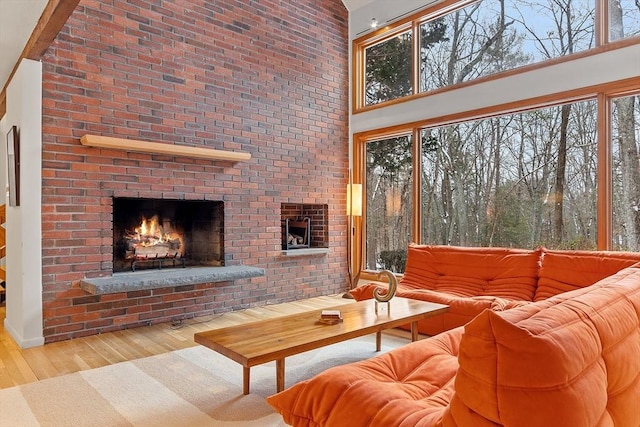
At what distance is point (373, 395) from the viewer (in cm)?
137

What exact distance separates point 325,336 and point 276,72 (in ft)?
12.1

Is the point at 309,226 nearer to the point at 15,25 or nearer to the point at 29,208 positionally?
the point at 29,208

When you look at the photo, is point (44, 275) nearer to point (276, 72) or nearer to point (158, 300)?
point (158, 300)

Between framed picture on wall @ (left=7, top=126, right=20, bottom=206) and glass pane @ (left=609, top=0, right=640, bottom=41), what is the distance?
5147 mm

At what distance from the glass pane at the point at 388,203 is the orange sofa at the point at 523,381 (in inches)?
151

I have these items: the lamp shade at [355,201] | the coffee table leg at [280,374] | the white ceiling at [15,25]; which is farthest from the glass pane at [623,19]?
the white ceiling at [15,25]

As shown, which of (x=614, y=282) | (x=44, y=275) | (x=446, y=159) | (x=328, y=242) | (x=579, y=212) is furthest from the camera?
(x=328, y=242)

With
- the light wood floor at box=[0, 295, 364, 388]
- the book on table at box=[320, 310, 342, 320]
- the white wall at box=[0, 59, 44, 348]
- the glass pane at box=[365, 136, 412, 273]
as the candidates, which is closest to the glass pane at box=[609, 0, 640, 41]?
the glass pane at box=[365, 136, 412, 273]

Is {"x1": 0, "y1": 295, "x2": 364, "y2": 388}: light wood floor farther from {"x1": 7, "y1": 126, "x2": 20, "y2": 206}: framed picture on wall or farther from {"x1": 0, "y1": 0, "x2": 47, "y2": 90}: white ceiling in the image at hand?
{"x1": 0, "y1": 0, "x2": 47, "y2": 90}: white ceiling

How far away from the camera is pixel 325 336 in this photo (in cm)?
235

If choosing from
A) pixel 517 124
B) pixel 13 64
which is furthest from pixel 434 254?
pixel 13 64

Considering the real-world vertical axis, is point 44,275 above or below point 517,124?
below

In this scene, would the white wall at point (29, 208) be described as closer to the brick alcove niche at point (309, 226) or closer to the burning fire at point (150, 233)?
the burning fire at point (150, 233)

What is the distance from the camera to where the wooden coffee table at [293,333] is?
6.97 feet
